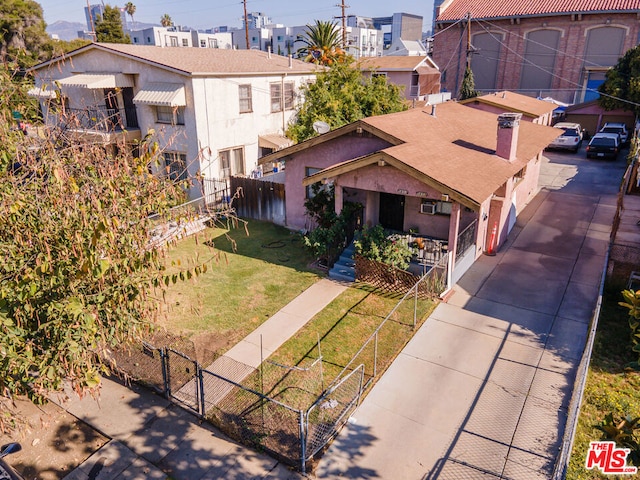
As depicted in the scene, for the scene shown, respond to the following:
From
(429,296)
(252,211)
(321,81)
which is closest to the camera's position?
(429,296)

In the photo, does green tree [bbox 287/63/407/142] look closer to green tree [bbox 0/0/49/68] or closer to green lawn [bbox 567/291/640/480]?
green lawn [bbox 567/291/640/480]

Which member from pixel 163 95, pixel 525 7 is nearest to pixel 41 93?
pixel 163 95

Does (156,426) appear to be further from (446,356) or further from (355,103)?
(355,103)

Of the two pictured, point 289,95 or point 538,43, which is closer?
point 289,95

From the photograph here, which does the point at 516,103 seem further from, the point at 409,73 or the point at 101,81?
the point at 101,81

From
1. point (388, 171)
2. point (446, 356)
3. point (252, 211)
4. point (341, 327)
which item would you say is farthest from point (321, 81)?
point (446, 356)

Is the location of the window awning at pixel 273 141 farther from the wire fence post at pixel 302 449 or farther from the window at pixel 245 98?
the wire fence post at pixel 302 449
